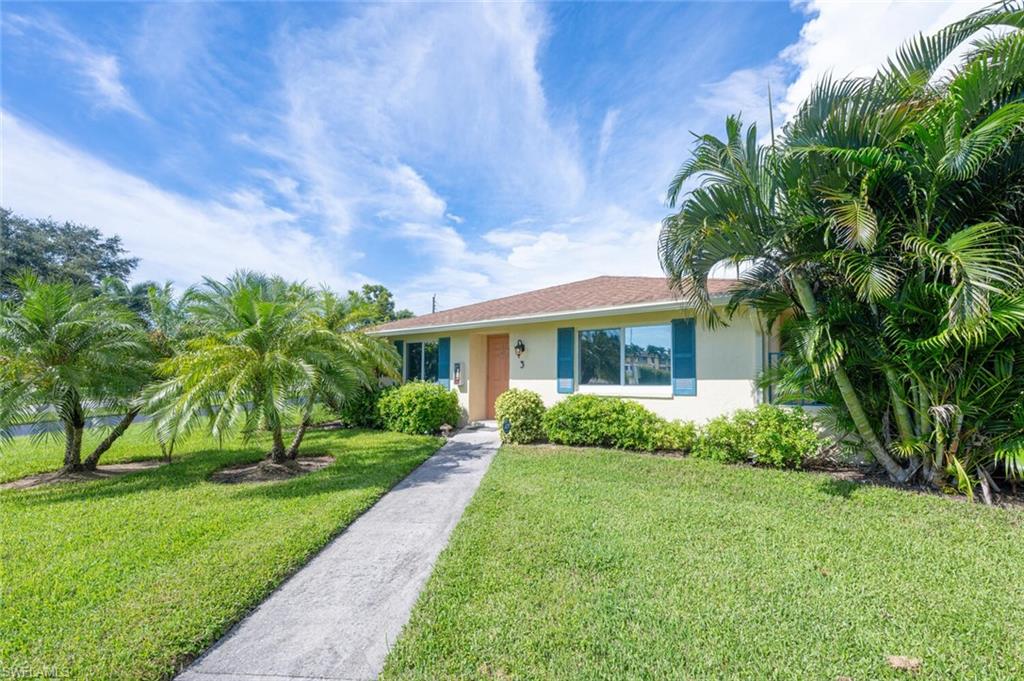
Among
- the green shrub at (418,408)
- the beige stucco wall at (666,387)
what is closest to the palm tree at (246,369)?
the green shrub at (418,408)

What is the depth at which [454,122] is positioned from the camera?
973 cm

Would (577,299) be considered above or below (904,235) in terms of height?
above

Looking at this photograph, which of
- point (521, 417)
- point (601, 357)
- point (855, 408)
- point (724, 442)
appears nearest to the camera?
point (855, 408)

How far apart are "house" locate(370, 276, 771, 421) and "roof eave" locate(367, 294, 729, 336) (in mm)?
21

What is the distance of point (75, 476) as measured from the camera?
6.82 m

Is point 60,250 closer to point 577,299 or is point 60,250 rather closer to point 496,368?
point 496,368

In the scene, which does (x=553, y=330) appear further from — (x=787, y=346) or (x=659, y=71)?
(x=659, y=71)

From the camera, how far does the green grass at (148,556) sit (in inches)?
101

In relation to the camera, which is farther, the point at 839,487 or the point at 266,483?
the point at 266,483

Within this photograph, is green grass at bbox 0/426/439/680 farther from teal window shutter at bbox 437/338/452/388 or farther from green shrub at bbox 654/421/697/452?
green shrub at bbox 654/421/697/452

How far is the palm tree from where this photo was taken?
19.2ft

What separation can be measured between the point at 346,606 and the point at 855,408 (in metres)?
6.64

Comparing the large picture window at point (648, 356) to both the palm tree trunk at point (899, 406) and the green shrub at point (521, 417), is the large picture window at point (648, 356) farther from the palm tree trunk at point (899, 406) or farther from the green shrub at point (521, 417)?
the palm tree trunk at point (899, 406)

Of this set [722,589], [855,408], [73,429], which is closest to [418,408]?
[73,429]
